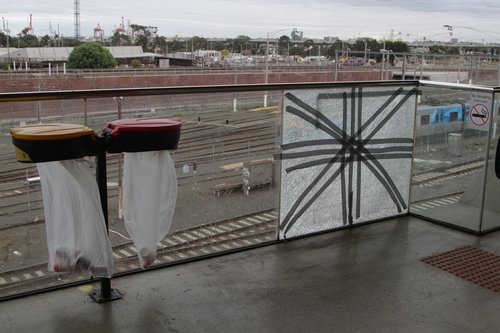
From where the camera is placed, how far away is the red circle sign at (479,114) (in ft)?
14.0

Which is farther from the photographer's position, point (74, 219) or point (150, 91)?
point (150, 91)

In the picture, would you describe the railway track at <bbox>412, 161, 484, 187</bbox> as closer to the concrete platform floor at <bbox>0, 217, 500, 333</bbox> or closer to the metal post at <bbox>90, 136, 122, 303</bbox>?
the concrete platform floor at <bbox>0, 217, 500, 333</bbox>

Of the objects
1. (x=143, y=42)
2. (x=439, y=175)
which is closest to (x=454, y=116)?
(x=439, y=175)

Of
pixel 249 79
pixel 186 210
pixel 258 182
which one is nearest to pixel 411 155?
pixel 258 182

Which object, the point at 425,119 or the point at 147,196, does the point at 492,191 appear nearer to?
the point at 425,119

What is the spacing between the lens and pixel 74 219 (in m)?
2.74

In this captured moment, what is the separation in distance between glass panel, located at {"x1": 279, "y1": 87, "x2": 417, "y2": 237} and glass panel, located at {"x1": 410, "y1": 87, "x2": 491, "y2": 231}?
158 millimetres

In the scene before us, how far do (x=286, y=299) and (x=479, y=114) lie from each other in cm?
236

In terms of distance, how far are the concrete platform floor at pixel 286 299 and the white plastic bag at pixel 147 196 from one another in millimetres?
332

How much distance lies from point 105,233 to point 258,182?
5.45 feet

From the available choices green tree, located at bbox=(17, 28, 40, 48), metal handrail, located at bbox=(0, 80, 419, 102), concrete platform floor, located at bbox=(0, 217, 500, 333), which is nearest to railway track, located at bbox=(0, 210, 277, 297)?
concrete platform floor, located at bbox=(0, 217, 500, 333)

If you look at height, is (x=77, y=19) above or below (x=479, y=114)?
above

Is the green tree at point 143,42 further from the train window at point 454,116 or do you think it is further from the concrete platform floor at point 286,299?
the concrete platform floor at point 286,299

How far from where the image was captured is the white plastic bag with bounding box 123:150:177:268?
2.85m
